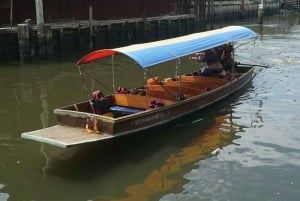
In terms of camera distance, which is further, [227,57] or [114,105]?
[227,57]

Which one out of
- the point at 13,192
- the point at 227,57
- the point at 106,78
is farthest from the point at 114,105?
the point at 106,78

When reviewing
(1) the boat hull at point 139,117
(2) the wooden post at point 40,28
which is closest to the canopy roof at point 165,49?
(1) the boat hull at point 139,117

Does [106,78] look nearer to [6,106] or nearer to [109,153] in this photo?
[6,106]

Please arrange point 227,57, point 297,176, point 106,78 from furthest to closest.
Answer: point 106,78, point 227,57, point 297,176

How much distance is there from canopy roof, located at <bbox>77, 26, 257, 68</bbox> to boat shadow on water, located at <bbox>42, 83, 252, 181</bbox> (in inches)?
64.9

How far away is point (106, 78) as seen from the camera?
19.8 meters

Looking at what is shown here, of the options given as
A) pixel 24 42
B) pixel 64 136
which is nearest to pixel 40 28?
pixel 24 42

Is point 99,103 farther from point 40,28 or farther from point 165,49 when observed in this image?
point 40,28

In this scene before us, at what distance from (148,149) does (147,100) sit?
1686mm

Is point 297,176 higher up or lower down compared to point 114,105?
lower down

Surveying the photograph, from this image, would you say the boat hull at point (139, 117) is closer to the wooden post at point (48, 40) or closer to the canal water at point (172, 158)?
the canal water at point (172, 158)

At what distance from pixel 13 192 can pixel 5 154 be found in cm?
202

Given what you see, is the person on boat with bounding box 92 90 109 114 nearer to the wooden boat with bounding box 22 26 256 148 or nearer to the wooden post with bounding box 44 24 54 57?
the wooden boat with bounding box 22 26 256 148

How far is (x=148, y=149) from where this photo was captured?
1081 centimetres
